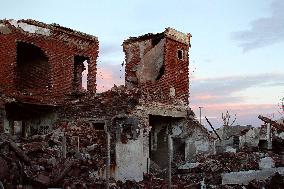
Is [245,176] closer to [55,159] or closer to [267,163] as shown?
[267,163]

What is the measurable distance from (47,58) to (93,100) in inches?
157

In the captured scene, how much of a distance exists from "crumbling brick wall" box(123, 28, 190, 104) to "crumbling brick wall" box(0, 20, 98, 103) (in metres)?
2.54

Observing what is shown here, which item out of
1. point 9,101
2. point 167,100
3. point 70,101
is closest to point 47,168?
point 9,101

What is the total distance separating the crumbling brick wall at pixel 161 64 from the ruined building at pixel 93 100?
2.3 inches

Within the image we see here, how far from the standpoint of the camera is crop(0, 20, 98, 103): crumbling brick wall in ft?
63.9

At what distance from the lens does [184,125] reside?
22219mm

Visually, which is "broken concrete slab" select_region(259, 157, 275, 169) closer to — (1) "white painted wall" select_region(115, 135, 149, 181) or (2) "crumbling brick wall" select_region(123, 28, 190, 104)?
(1) "white painted wall" select_region(115, 135, 149, 181)

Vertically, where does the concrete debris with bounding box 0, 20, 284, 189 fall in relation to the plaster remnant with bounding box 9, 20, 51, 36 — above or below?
below

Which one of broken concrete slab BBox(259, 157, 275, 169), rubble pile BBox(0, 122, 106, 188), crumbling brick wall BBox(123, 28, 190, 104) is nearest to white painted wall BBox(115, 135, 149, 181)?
rubble pile BBox(0, 122, 106, 188)

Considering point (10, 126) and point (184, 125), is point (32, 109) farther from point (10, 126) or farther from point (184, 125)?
point (184, 125)

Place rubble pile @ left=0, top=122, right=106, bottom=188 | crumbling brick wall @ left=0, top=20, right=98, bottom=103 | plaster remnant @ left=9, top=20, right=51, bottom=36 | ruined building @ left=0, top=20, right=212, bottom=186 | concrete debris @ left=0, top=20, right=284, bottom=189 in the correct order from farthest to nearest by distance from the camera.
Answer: plaster remnant @ left=9, top=20, right=51, bottom=36 → crumbling brick wall @ left=0, top=20, right=98, bottom=103 → ruined building @ left=0, top=20, right=212, bottom=186 → concrete debris @ left=0, top=20, right=284, bottom=189 → rubble pile @ left=0, top=122, right=106, bottom=188

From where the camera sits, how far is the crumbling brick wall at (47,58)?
1948 cm

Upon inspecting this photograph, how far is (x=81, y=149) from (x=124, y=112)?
3158mm

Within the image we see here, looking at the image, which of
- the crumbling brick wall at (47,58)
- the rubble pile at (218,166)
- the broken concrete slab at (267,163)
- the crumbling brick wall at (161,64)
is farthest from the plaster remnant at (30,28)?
the broken concrete slab at (267,163)
